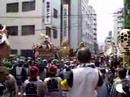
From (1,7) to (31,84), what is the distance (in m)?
46.7

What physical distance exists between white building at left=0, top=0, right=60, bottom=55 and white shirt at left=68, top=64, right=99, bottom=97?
46.3 meters

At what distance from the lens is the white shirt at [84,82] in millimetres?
6363

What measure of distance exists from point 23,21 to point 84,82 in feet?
159

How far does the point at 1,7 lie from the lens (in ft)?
181

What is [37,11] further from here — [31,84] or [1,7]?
[31,84]

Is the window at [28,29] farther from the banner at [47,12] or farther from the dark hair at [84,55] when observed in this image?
the dark hair at [84,55]

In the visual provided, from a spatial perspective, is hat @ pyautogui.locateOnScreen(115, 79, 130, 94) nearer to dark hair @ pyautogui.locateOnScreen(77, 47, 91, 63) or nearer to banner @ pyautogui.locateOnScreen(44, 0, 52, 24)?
dark hair @ pyautogui.locateOnScreen(77, 47, 91, 63)

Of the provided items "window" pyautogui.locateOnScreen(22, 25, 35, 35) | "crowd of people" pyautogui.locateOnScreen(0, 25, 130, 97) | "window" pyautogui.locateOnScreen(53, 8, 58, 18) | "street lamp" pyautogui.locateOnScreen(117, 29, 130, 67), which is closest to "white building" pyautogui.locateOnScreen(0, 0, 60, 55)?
"window" pyautogui.locateOnScreen(22, 25, 35, 35)

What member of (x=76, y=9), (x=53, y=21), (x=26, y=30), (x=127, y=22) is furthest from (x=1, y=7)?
(x=76, y=9)

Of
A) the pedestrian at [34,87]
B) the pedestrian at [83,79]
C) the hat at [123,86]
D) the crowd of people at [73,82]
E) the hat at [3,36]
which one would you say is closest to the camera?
the hat at [3,36]

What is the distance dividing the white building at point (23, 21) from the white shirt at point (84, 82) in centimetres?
4633

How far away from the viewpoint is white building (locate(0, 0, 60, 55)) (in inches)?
2099

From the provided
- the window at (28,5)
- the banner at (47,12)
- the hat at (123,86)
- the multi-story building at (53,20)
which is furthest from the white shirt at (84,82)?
the banner at (47,12)

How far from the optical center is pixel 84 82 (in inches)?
253
